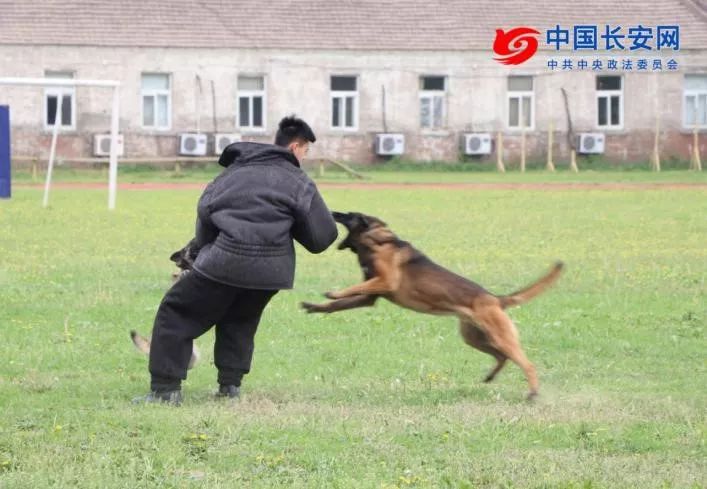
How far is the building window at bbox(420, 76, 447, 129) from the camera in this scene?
48.5 m

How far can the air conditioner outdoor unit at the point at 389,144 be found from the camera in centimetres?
4759

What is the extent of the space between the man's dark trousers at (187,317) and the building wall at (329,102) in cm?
3795

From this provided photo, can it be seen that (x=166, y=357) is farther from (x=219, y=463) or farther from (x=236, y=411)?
(x=219, y=463)

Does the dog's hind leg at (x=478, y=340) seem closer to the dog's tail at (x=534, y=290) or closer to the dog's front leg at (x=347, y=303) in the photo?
the dog's tail at (x=534, y=290)

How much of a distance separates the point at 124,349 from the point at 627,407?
421 cm

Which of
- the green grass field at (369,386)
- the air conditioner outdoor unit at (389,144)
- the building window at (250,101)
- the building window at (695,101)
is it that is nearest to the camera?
the green grass field at (369,386)

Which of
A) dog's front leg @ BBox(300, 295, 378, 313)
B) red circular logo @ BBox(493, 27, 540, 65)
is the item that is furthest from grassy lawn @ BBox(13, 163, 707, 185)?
dog's front leg @ BBox(300, 295, 378, 313)

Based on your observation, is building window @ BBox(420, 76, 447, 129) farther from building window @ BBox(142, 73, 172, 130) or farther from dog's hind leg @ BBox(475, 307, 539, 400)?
dog's hind leg @ BBox(475, 307, 539, 400)

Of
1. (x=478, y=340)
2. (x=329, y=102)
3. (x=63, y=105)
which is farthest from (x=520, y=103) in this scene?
(x=478, y=340)

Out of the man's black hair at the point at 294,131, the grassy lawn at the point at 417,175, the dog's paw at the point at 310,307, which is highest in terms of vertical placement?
the man's black hair at the point at 294,131

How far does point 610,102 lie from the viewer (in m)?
49.5

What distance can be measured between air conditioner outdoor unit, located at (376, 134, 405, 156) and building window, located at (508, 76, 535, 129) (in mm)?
4127

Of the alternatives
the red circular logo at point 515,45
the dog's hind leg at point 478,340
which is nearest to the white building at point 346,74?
the red circular logo at point 515,45

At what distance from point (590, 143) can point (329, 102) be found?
29.9 ft
